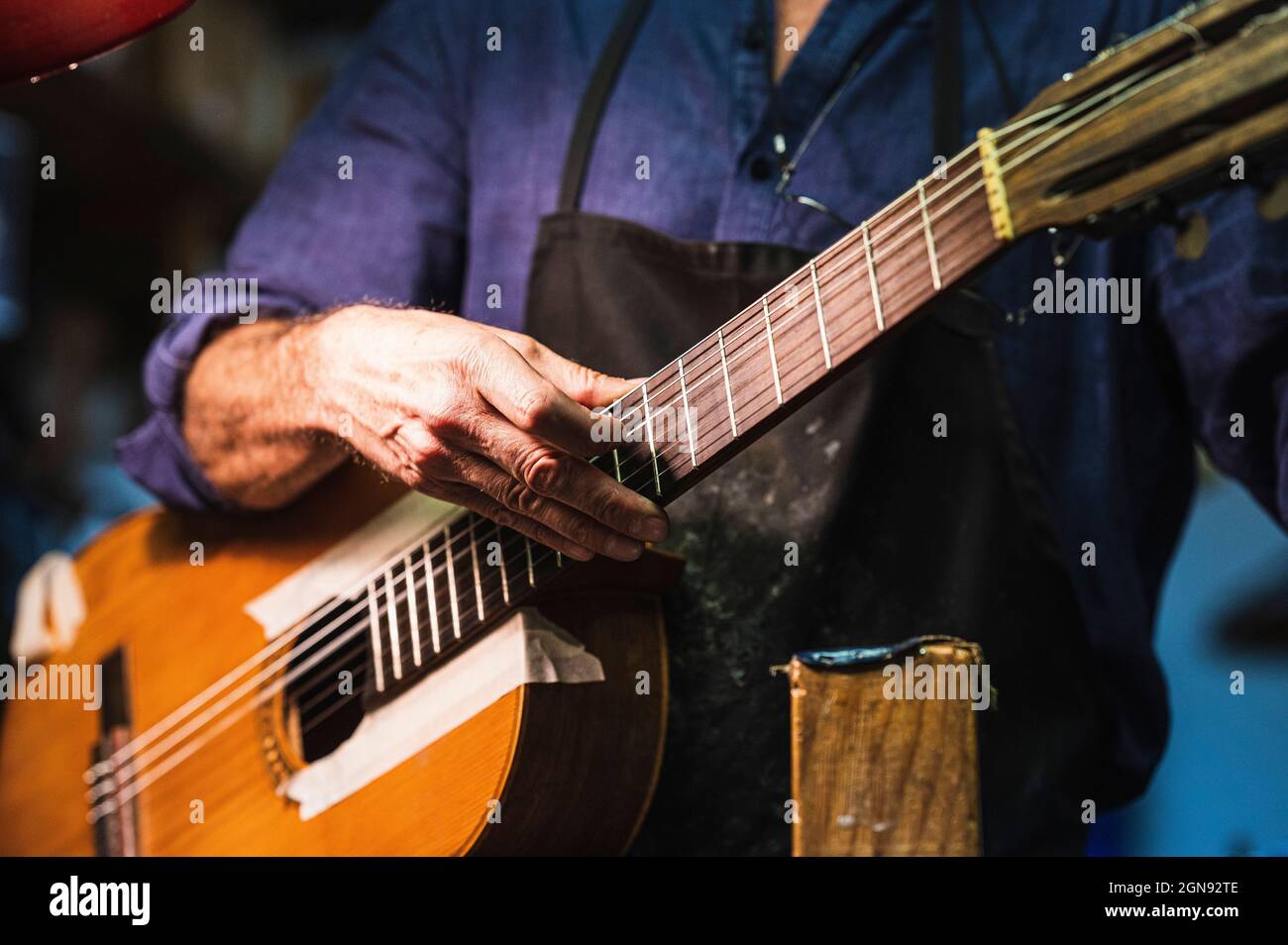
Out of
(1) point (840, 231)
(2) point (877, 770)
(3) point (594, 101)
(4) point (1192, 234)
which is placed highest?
(3) point (594, 101)

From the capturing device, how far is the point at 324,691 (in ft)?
2.44

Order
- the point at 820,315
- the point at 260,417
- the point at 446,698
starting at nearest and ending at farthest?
1. the point at 820,315
2. the point at 446,698
3. the point at 260,417

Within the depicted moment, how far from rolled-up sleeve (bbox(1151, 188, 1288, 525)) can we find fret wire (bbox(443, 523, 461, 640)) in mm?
470

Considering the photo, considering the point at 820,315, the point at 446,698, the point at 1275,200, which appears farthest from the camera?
the point at 446,698

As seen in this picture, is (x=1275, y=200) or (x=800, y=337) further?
(x=800, y=337)

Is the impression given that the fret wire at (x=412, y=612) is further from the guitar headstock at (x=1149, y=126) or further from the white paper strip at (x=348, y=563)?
the guitar headstock at (x=1149, y=126)

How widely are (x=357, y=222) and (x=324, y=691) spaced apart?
0.34 metres

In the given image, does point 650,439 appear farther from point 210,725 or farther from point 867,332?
point 210,725

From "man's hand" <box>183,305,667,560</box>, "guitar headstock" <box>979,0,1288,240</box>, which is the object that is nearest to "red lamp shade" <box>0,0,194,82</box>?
"man's hand" <box>183,305,667,560</box>

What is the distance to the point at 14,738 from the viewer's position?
93cm

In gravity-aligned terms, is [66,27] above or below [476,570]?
above

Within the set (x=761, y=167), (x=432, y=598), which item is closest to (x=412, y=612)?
(x=432, y=598)

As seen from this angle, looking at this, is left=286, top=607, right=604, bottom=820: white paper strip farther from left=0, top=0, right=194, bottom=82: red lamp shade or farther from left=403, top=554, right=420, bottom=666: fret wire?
left=0, top=0, right=194, bottom=82: red lamp shade
